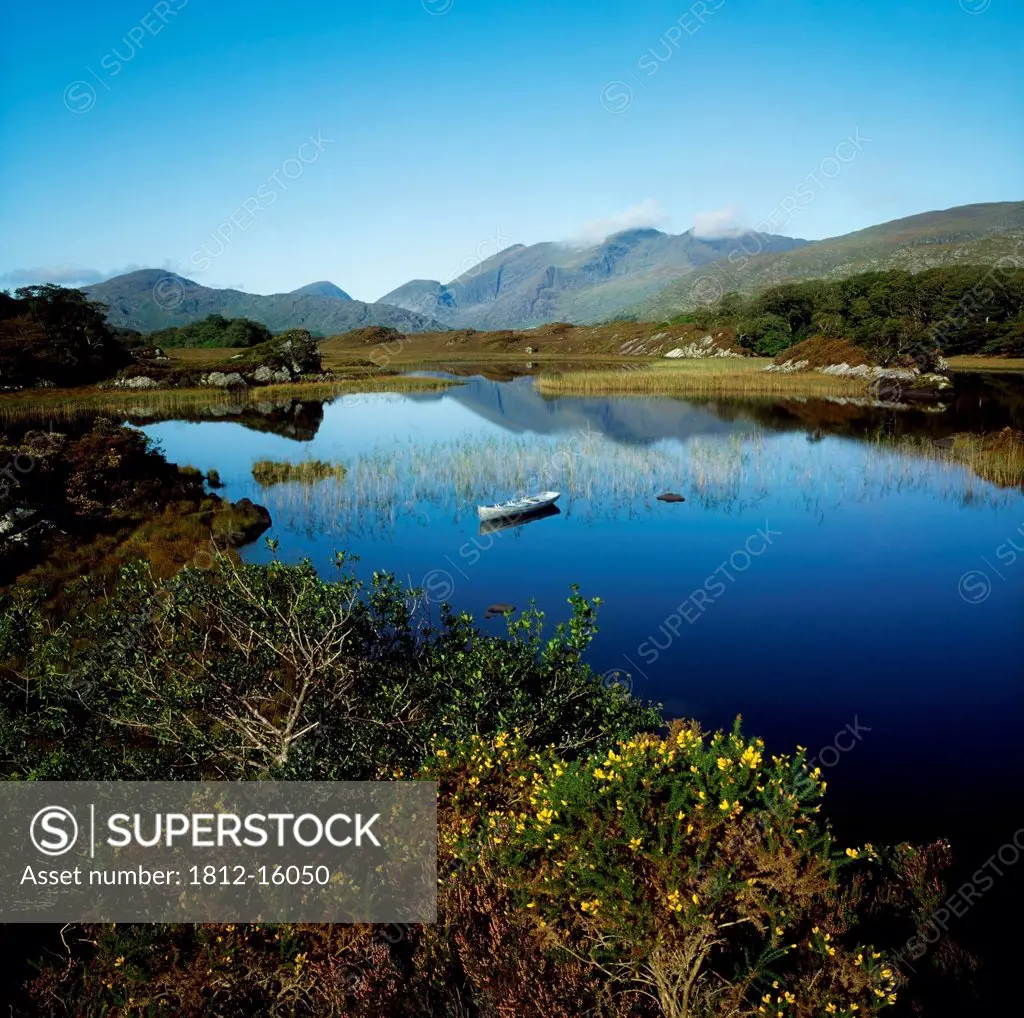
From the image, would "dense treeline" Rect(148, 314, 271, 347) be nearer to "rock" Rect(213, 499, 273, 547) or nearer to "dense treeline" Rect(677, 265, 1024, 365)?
"dense treeline" Rect(677, 265, 1024, 365)

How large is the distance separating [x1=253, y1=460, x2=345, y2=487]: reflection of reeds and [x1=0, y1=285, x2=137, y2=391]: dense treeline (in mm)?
45021

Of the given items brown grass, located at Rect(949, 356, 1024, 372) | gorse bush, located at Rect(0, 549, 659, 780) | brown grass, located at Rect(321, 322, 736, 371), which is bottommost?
gorse bush, located at Rect(0, 549, 659, 780)

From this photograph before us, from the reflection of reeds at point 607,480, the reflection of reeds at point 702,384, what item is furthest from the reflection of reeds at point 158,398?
the reflection of reeds at point 607,480

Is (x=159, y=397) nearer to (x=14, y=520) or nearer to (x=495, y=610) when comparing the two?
(x=14, y=520)

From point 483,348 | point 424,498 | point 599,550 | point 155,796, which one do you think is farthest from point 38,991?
point 483,348

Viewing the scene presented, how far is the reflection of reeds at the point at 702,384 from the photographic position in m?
78.1

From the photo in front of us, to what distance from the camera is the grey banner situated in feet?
26.8

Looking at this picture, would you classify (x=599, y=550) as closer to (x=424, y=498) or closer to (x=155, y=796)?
(x=424, y=498)

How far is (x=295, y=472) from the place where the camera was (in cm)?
4050

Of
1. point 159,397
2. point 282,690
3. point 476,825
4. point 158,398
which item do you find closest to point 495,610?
point 282,690

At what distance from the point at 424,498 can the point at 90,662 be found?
24387 mm

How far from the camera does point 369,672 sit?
11258 mm

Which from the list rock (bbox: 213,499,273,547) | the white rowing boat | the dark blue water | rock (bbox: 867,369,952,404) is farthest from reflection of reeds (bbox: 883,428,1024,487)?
rock (bbox: 213,499,273,547)

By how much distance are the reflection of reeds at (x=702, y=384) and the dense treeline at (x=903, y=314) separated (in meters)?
11.0
